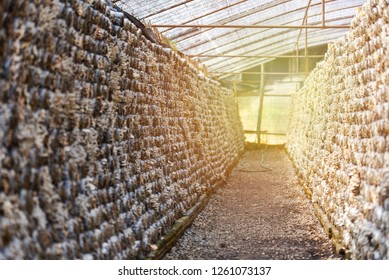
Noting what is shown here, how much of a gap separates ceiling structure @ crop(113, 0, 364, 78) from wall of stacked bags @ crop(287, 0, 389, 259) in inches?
91.1

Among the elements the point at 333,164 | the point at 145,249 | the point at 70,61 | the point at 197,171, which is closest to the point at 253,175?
the point at 197,171

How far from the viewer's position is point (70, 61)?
251 cm

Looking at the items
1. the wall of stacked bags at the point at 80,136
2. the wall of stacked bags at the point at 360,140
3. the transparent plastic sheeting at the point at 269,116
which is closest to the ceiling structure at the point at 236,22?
the wall of stacked bags at the point at 360,140

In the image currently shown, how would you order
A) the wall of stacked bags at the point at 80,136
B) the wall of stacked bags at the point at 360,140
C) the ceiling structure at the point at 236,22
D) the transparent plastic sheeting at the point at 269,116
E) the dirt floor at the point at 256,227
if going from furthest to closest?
1. the transparent plastic sheeting at the point at 269,116
2. the ceiling structure at the point at 236,22
3. the dirt floor at the point at 256,227
4. the wall of stacked bags at the point at 360,140
5. the wall of stacked bags at the point at 80,136

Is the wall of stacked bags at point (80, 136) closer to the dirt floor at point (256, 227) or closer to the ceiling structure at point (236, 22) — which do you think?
the dirt floor at point (256, 227)

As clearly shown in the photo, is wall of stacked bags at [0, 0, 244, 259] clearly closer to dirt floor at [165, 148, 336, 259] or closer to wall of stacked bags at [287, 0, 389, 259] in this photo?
dirt floor at [165, 148, 336, 259]

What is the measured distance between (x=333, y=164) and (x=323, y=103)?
1.59 metres

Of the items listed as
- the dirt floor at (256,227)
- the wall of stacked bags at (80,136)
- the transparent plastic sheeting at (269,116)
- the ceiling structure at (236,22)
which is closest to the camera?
the wall of stacked bags at (80,136)

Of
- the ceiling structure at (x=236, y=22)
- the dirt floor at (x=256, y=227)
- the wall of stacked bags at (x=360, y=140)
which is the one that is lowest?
the dirt floor at (x=256, y=227)

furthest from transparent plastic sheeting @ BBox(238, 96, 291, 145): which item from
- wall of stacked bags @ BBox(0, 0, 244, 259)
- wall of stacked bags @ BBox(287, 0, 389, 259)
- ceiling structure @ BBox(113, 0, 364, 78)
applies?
wall of stacked bags @ BBox(0, 0, 244, 259)

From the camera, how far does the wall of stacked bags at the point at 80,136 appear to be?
1992 millimetres

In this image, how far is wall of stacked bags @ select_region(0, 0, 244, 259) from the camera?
199cm

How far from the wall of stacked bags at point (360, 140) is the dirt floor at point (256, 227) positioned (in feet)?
0.96

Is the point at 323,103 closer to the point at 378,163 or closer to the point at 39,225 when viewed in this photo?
the point at 378,163
